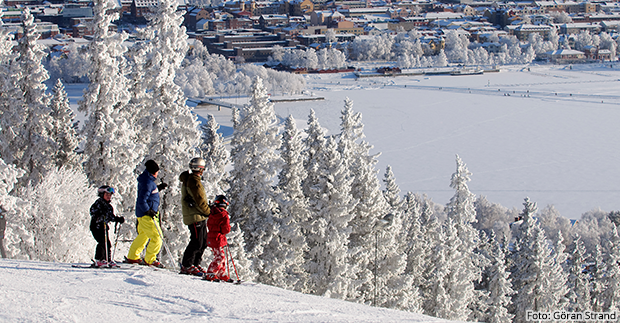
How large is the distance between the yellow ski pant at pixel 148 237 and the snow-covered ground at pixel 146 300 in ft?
1.01

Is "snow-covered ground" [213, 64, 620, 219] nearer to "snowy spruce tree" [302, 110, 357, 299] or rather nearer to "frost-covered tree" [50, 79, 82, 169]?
"snowy spruce tree" [302, 110, 357, 299]

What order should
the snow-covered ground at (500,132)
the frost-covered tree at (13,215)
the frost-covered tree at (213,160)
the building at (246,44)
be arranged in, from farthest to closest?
the building at (246,44)
the snow-covered ground at (500,132)
the frost-covered tree at (213,160)
the frost-covered tree at (13,215)

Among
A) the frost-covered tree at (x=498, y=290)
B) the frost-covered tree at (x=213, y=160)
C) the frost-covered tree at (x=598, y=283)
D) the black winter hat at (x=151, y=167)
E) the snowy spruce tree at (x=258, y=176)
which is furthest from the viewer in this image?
the frost-covered tree at (x=598, y=283)

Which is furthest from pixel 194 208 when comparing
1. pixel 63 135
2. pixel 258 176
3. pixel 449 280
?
pixel 449 280

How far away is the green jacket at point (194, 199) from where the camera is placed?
28.0ft

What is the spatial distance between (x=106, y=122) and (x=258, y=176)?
163 inches

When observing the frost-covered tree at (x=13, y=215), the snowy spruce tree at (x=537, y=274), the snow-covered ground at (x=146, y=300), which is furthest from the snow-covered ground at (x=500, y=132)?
the snow-covered ground at (x=146, y=300)

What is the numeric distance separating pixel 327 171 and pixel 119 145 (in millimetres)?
5443

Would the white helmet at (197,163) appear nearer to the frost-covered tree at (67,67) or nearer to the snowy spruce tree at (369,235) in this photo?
the snowy spruce tree at (369,235)

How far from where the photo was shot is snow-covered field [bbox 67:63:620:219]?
3769cm

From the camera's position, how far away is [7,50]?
1891 cm

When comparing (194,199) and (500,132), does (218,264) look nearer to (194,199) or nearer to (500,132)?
(194,199)

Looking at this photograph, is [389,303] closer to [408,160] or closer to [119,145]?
[119,145]

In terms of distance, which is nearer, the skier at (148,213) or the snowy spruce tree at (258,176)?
the skier at (148,213)
